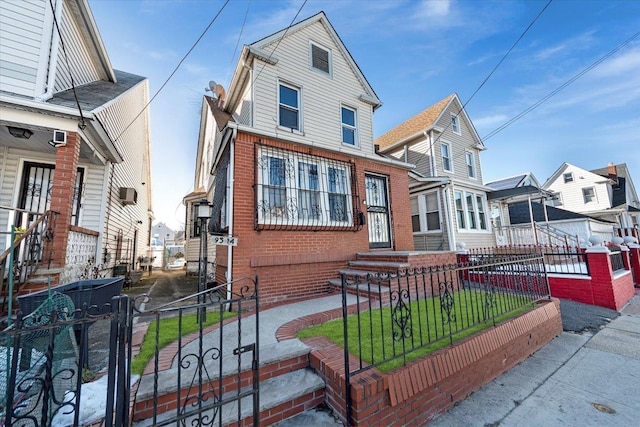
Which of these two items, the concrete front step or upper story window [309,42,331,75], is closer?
the concrete front step

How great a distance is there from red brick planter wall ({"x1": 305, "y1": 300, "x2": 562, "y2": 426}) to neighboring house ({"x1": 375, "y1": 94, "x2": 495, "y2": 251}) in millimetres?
8505

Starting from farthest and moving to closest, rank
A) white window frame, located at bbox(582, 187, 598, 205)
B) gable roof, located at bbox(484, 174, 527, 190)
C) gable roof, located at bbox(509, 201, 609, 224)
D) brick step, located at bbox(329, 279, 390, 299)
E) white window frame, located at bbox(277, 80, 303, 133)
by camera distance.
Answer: white window frame, located at bbox(582, 187, 598, 205) → gable roof, located at bbox(484, 174, 527, 190) → gable roof, located at bbox(509, 201, 609, 224) → white window frame, located at bbox(277, 80, 303, 133) → brick step, located at bbox(329, 279, 390, 299)

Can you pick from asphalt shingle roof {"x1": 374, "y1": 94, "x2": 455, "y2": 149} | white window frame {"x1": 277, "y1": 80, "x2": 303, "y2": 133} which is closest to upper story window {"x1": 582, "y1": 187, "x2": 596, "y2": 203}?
asphalt shingle roof {"x1": 374, "y1": 94, "x2": 455, "y2": 149}

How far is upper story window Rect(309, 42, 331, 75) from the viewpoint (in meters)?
8.10

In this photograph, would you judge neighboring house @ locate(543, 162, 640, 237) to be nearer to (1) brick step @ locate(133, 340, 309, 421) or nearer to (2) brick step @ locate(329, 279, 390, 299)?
(2) brick step @ locate(329, 279, 390, 299)

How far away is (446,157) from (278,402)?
14.0 meters

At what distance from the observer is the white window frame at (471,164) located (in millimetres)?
14320

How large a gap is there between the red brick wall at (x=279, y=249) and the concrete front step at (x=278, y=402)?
8.89 ft

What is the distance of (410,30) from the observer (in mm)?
8531

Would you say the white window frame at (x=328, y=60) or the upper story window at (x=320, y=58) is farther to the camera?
the upper story window at (x=320, y=58)

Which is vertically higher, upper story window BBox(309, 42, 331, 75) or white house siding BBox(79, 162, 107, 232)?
upper story window BBox(309, 42, 331, 75)

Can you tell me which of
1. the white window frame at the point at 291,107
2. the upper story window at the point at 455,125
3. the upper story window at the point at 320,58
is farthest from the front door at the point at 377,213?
the upper story window at the point at 455,125

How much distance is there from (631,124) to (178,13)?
743 inches

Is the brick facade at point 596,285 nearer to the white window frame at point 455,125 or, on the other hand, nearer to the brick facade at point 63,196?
the white window frame at point 455,125
